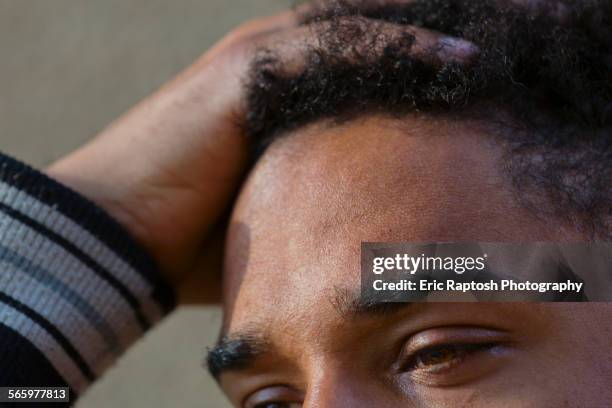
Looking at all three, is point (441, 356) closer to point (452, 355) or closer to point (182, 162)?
point (452, 355)

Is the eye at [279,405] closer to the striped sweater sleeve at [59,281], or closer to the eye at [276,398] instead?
the eye at [276,398]

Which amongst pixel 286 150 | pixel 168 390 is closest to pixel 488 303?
pixel 286 150

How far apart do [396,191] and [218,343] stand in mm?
391

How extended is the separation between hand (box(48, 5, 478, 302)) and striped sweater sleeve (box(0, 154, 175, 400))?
5 cm

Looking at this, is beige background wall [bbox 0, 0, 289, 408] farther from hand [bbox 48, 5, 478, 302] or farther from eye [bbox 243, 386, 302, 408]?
eye [bbox 243, 386, 302, 408]

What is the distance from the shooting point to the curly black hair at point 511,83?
1.44 meters

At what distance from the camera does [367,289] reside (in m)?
1.38

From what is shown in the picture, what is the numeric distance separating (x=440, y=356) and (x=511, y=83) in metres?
0.41

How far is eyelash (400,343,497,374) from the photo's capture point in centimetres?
136

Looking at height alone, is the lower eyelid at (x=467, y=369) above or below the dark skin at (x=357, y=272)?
below

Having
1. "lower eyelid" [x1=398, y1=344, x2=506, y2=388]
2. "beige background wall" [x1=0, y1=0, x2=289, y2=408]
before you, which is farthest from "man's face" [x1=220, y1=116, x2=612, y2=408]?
"beige background wall" [x1=0, y1=0, x2=289, y2=408]

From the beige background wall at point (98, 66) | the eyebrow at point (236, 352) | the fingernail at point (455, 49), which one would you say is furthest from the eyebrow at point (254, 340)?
the beige background wall at point (98, 66)

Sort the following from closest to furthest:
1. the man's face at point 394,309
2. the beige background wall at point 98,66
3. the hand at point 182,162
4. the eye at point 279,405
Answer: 1. the man's face at point 394,309
2. the eye at point 279,405
3. the hand at point 182,162
4. the beige background wall at point 98,66

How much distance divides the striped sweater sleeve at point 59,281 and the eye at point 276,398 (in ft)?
0.98
